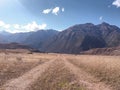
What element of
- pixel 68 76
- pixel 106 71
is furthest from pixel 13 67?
pixel 106 71

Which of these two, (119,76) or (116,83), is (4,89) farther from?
(119,76)

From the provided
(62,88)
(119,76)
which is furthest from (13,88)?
(119,76)

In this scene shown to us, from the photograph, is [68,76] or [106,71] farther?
[106,71]

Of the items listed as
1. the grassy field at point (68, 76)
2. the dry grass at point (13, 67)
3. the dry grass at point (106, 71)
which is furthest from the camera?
the dry grass at point (13, 67)

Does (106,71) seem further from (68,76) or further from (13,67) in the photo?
(13,67)

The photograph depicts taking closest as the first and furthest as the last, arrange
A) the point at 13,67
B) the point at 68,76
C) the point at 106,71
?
1. the point at 68,76
2. the point at 106,71
3. the point at 13,67

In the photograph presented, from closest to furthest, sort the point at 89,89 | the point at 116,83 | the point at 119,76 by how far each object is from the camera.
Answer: the point at 89,89 < the point at 116,83 < the point at 119,76

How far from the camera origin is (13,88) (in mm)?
19141

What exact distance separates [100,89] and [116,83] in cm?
329

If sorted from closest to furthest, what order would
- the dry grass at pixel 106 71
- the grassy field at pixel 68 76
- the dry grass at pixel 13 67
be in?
the grassy field at pixel 68 76 < the dry grass at pixel 106 71 < the dry grass at pixel 13 67

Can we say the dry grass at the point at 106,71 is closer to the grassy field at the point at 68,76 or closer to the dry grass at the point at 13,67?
the grassy field at the point at 68,76

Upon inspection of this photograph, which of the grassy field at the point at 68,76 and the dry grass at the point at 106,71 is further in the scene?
the dry grass at the point at 106,71

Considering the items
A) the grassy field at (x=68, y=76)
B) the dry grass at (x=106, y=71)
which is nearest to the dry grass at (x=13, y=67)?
the grassy field at (x=68, y=76)

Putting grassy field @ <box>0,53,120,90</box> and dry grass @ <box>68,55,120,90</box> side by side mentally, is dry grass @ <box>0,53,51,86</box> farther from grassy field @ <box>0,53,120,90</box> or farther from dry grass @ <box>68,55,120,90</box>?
dry grass @ <box>68,55,120,90</box>
